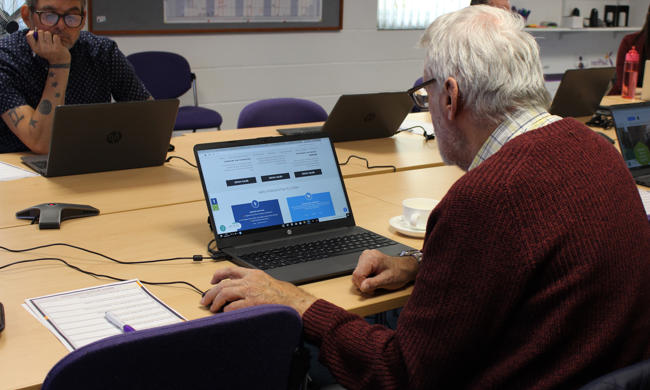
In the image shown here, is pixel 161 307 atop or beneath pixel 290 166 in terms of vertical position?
beneath

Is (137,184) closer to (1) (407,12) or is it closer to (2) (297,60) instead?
(2) (297,60)

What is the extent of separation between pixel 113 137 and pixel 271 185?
2.67 feet

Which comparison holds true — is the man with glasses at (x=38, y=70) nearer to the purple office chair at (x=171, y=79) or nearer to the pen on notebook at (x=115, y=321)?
the pen on notebook at (x=115, y=321)

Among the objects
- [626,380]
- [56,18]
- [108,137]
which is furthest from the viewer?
[56,18]

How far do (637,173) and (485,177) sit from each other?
1622mm

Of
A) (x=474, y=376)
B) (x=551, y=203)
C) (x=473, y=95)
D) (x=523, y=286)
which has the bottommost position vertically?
(x=474, y=376)

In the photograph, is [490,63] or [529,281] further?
[490,63]

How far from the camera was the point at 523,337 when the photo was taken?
1.08 meters

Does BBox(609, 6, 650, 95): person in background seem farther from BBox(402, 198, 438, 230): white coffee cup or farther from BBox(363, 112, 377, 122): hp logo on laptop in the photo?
BBox(402, 198, 438, 230): white coffee cup

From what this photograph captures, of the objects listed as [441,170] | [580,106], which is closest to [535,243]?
[441,170]

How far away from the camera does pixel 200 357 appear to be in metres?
0.96

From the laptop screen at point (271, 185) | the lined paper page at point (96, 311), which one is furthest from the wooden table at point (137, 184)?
the lined paper page at point (96, 311)

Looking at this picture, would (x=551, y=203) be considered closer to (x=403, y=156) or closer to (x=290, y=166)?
(x=290, y=166)

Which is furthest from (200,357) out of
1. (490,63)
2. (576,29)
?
(576,29)
